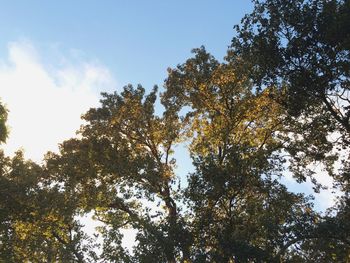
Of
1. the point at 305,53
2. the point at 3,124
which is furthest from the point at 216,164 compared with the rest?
the point at 3,124

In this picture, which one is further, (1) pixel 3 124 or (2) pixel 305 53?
(1) pixel 3 124

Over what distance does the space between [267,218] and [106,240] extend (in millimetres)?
11578

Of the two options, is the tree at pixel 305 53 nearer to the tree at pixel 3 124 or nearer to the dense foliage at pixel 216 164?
the dense foliage at pixel 216 164

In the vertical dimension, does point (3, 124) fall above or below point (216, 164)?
above

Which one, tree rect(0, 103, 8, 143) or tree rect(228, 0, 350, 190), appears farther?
tree rect(0, 103, 8, 143)

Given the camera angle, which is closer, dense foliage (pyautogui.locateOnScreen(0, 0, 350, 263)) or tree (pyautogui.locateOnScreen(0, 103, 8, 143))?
dense foliage (pyautogui.locateOnScreen(0, 0, 350, 263))

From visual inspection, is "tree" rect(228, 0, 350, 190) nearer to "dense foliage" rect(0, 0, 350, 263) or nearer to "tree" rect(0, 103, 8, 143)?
"dense foliage" rect(0, 0, 350, 263)

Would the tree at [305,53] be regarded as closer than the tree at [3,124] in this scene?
Yes

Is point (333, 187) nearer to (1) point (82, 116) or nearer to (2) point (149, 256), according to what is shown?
(2) point (149, 256)

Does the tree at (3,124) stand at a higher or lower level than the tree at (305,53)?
higher

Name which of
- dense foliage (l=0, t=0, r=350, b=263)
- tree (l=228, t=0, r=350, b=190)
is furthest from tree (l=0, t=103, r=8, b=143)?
tree (l=228, t=0, r=350, b=190)

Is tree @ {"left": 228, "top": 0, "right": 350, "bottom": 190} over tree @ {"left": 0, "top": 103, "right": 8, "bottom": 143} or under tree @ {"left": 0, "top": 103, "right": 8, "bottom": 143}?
under

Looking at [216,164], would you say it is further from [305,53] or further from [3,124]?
[3,124]

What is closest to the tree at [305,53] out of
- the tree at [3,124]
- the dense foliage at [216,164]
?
the dense foliage at [216,164]
